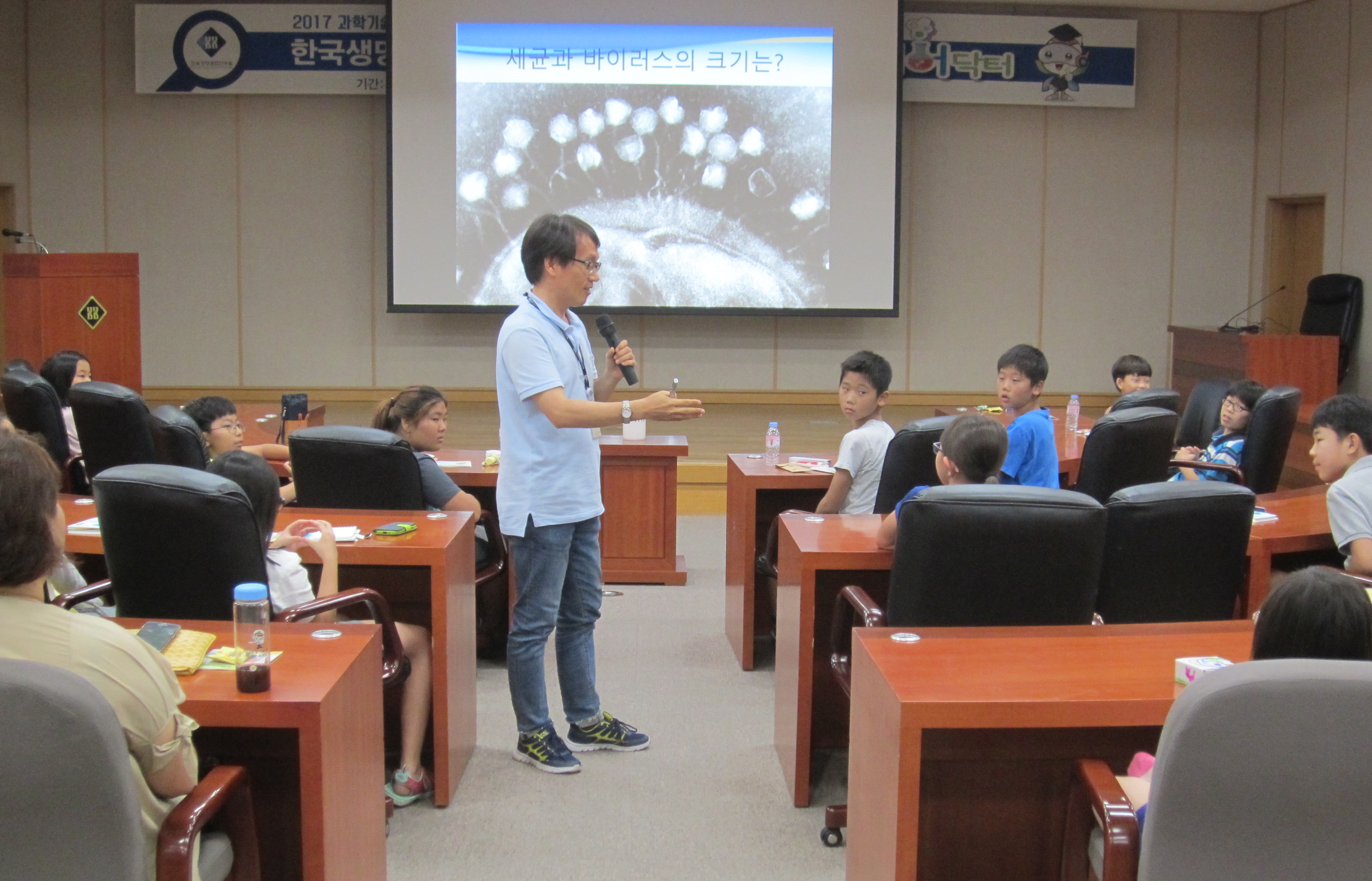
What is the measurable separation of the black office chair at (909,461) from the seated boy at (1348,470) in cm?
101

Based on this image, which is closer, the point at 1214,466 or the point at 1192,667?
the point at 1192,667

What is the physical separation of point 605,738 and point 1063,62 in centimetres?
643

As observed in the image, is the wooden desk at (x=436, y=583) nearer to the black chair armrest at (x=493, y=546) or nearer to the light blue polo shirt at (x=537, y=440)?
the light blue polo shirt at (x=537, y=440)

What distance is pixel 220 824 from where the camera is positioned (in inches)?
75.2

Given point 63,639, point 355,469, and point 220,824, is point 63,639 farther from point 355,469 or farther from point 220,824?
point 355,469

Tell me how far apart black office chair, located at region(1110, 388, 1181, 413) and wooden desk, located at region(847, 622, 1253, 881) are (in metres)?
2.74

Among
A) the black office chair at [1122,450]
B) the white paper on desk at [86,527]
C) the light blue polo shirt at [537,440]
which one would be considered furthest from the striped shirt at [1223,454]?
the white paper on desk at [86,527]

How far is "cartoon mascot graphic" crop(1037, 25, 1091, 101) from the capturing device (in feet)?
26.9

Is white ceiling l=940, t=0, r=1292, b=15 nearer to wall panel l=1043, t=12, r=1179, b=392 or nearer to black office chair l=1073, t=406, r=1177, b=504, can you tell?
wall panel l=1043, t=12, r=1179, b=392

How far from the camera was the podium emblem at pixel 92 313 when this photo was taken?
643 centimetres

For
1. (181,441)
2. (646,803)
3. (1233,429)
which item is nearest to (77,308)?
(181,441)

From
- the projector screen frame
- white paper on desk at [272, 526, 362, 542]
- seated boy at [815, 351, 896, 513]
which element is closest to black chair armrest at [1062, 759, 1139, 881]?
white paper on desk at [272, 526, 362, 542]

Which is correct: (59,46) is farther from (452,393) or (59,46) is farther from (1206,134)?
(1206,134)

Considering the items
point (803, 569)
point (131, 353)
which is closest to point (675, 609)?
point (803, 569)
